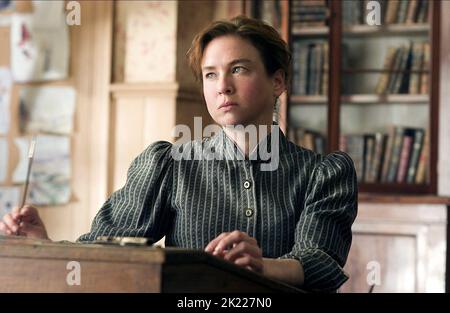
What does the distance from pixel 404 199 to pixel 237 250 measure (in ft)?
8.83

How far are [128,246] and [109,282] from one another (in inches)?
3.5

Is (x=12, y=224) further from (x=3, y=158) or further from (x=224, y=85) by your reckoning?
(x=3, y=158)

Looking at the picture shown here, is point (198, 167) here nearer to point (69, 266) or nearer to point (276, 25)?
point (69, 266)

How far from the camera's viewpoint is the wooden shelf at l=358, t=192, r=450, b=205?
3.97m

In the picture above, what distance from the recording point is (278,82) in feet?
6.37

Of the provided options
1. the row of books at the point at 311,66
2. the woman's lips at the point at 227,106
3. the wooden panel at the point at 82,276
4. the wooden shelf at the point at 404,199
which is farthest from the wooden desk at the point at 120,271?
the row of books at the point at 311,66

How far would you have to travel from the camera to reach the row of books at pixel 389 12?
4.30 meters

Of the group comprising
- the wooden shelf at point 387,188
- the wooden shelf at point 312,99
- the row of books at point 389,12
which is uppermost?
the row of books at point 389,12

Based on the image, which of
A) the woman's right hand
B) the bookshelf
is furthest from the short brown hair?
the bookshelf

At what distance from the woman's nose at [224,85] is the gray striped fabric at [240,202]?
0.15m

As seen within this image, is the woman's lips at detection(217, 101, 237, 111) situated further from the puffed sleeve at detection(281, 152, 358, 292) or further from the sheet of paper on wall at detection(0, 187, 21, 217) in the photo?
the sheet of paper on wall at detection(0, 187, 21, 217)

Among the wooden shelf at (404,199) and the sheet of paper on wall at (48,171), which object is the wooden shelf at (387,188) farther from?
the sheet of paper on wall at (48,171)

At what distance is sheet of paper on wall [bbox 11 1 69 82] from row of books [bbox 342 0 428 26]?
4.87 ft

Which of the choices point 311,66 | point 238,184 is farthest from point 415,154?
point 238,184
